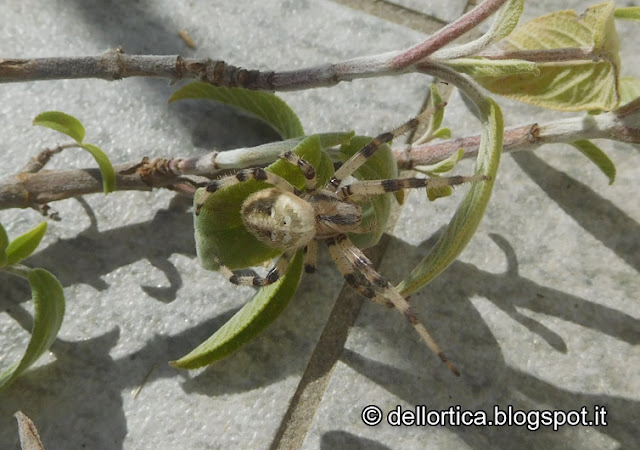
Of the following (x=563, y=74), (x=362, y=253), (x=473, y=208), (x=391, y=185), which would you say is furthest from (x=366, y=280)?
(x=563, y=74)

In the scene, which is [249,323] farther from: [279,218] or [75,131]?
[75,131]

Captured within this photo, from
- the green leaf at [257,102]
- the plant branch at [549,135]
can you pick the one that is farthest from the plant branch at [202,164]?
the green leaf at [257,102]

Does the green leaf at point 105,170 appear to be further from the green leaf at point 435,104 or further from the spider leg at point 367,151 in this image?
the green leaf at point 435,104

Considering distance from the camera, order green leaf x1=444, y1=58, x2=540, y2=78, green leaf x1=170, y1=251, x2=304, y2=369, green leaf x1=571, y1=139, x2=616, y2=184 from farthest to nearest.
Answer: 1. green leaf x1=571, y1=139, x2=616, y2=184
2. green leaf x1=170, y1=251, x2=304, y2=369
3. green leaf x1=444, y1=58, x2=540, y2=78

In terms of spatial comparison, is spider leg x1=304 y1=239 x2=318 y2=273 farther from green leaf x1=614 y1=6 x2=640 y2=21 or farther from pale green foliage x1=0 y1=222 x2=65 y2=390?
green leaf x1=614 y1=6 x2=640 y2=21

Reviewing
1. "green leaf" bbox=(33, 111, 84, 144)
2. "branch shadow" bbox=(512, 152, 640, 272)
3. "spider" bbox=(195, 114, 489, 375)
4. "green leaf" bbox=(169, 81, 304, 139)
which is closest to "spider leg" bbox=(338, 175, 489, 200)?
"spider" bbox=(195, 114, 489, 375)

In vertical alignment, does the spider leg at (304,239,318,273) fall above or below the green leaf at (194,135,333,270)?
below

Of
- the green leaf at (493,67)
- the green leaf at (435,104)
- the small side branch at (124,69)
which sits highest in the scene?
the green leaf at (493,67)
